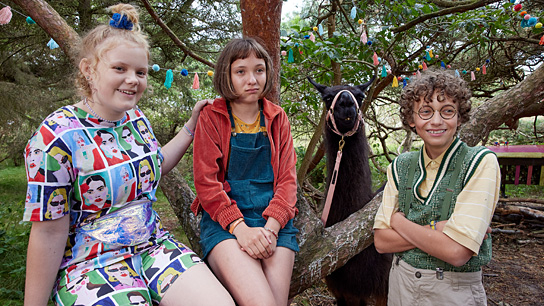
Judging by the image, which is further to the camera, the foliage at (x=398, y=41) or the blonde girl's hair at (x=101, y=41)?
the foliage at (x=398, y=41)

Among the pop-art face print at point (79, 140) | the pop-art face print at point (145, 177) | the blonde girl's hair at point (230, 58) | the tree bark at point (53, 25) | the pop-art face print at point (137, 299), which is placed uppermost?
the tree bark at point (53, 25)

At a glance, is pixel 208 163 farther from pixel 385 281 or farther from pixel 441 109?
pixel 385 281

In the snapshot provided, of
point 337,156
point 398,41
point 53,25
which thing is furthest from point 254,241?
point 398,41

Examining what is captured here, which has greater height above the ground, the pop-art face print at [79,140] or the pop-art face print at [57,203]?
the pop-art face print at [79,140]

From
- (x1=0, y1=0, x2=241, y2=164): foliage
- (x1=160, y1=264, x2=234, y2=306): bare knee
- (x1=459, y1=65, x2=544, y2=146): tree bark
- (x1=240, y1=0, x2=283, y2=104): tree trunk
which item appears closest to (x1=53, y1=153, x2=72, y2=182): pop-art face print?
(x1=160, y1=264, x2=234, y2=306): bare knee

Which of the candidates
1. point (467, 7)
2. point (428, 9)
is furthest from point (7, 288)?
point (467, 7)

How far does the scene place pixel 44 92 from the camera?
6258mm

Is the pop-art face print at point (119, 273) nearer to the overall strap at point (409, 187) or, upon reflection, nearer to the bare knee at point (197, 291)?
the bare knee at point (197, 291)

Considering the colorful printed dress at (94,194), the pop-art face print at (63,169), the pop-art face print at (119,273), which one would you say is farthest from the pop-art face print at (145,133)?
the pop-art face print at (119,273)

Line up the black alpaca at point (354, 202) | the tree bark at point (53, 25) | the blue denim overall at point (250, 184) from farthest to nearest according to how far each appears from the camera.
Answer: the black alpaca at point (354, 202) → the tree bark at point (53, 25) → the blue denim overall at point (250, 184)

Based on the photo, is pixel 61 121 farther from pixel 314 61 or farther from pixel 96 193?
pixel 314 61

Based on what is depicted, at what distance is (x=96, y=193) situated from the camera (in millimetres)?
1596

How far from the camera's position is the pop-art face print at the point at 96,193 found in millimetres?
Answer: 1583

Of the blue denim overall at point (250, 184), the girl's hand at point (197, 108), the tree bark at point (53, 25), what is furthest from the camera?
the tree bark at point (53, 25)
